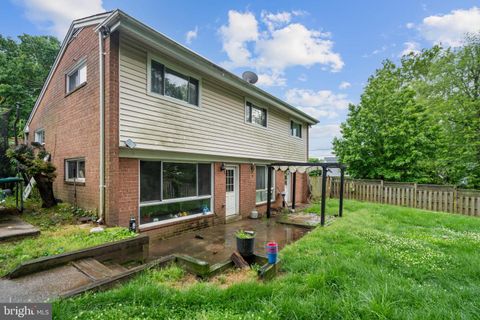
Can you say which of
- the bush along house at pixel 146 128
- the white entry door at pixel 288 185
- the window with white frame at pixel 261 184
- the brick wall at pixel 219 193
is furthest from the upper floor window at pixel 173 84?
the white entry door at pixel 288 185

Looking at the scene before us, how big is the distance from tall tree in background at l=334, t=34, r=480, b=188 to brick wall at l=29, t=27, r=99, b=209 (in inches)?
592

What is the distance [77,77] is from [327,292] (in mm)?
8996

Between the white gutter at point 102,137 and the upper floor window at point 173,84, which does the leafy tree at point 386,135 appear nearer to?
the upper floor window at point 173,84

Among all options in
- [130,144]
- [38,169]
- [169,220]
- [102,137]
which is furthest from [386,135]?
[38,169]

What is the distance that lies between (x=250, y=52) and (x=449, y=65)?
13476 mm

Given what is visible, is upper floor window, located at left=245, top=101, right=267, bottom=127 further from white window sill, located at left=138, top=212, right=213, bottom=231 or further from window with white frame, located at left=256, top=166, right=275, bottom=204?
white window sill, located at left=138, top=212, right=213, bottom=231

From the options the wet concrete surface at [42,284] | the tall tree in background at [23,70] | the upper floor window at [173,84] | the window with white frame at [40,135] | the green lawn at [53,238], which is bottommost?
the wet concrete surface at [42,284]

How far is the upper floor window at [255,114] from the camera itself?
32.3 feet

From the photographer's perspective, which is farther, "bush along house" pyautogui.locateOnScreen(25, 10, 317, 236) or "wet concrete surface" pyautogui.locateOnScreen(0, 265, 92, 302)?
"bush along house" pyautogui.locateOnScreen(25, 10, 317, 236)

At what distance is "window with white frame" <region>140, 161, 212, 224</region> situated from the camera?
611 cm

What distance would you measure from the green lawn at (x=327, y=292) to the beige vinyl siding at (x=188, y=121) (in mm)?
3573

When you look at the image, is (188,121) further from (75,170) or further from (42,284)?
(42,284)

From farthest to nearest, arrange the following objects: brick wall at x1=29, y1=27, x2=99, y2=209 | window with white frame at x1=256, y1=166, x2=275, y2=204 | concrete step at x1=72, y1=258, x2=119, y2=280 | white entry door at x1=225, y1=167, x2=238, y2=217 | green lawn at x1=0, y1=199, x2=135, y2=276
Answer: window with white frame at x1=256, y1=166, x2=275, y2=204 → white entry door at x1=225, y1=167, x2=238, y2=217 → brick wall at x1=29, y1=27, x2=99, y2=209 → green lawn at x1=0, y1=199, x2=135, y2=276 → concrete step at x1=72, y1=258, x2=119, y2=280

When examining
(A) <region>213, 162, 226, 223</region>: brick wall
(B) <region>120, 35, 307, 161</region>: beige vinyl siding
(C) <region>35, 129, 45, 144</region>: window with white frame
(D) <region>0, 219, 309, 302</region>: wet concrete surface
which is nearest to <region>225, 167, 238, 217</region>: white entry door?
(A) <region>213, 162, 226, 223</region>: brick wall
